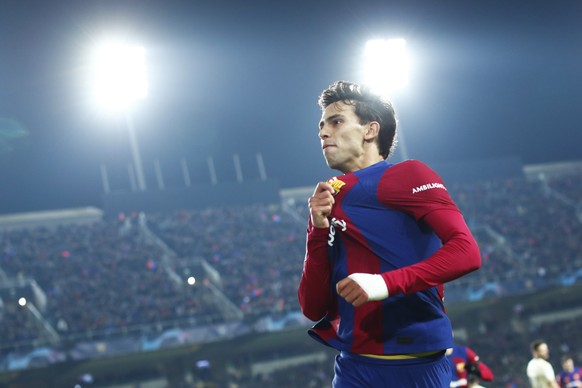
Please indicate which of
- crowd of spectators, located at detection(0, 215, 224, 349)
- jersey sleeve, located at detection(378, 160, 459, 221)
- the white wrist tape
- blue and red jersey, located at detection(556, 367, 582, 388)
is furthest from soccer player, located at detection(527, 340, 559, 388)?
crowd of spectators, located at detection(0, 215, 224, 349)

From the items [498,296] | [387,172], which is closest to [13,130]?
[498,296]

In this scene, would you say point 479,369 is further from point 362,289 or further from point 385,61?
point 385,61

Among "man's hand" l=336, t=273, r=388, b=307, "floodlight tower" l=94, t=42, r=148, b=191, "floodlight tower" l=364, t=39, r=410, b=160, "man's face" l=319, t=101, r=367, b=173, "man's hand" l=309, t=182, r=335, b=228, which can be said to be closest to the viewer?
"man's hand" l=336, t=273, r=388, b=307

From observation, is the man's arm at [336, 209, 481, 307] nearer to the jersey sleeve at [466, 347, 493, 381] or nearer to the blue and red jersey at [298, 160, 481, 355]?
the blue and red jersey at [298, 160, 481, 355]

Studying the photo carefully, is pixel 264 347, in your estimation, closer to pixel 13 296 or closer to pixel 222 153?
pixel 13 296

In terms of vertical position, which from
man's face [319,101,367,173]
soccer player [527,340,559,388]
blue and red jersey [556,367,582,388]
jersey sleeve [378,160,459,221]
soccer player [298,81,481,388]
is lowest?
blue and red jersey [556,367,582,388]

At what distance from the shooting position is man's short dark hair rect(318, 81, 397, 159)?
2.97 m

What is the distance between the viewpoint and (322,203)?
2625 mm

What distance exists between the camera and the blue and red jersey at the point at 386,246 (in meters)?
2.68

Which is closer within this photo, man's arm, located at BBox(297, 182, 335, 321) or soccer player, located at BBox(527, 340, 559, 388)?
man's arm, located at BBox(297, 182, 335, 321)

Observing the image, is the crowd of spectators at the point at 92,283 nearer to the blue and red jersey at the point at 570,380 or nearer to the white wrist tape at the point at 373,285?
the blue and red jersey at the point at 570,380

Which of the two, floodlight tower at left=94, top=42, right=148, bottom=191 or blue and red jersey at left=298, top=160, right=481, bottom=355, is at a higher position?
floodlight tower at left=94, top=42, right=148, bottom=191

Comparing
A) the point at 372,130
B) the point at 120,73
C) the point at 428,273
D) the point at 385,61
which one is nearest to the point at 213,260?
the point at 120,73

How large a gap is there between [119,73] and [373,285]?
28.6 m
